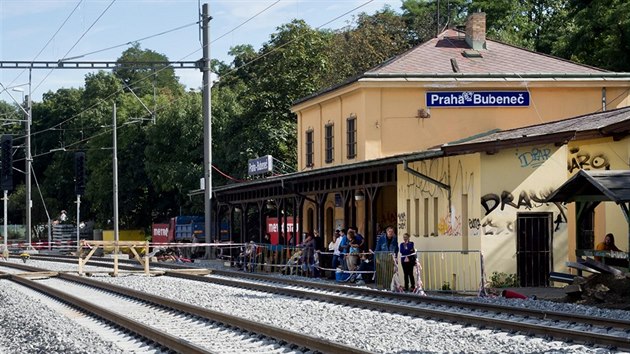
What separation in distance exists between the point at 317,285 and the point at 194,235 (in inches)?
1137

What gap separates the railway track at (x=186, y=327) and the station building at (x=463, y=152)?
28.1 ft

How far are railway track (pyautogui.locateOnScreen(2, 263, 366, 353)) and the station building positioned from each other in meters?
8.58

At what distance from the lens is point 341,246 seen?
33188mm

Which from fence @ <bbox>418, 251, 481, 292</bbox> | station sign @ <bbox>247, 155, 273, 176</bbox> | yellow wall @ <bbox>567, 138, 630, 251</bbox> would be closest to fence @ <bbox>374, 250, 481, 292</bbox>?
fence @ <bbox>418, 251, 481, 292</bbox>

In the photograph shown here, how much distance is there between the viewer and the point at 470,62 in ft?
149

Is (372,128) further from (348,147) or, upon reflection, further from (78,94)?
(78,94)

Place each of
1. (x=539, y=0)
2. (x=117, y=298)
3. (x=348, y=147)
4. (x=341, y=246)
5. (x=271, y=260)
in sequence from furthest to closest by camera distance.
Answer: (x=539, y=0)
(x=348, y=147)
(x=271, y=260)
(x=341, y=246)
(x=117, y=298)

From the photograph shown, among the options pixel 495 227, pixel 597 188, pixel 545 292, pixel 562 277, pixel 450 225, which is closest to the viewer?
pixel 597 188

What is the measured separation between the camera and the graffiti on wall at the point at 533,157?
27.5 m

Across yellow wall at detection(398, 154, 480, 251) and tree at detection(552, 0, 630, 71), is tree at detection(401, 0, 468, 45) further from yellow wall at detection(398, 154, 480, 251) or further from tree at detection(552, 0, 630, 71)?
yellow wall at detection(398, 154, 480, 251)

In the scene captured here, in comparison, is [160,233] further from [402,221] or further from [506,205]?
[506,205]

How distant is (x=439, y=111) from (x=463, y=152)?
16.0 metres

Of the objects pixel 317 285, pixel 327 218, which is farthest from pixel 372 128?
pixel 317 285

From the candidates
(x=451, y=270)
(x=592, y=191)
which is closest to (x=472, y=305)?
(x=592, y=191)
